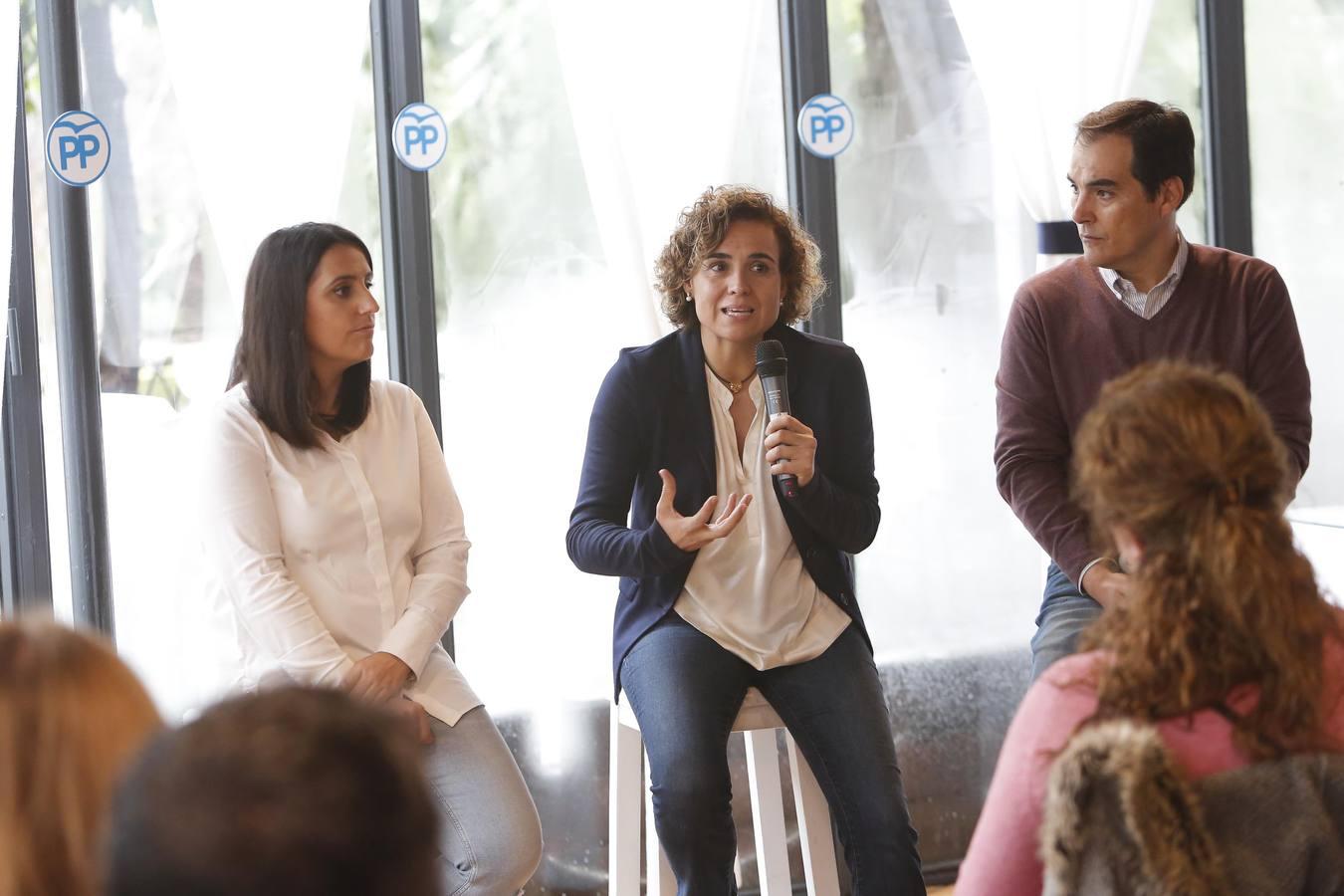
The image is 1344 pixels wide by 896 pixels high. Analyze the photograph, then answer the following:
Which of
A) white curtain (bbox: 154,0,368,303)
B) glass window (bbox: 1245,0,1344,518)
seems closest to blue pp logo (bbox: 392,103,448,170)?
white curtain (bbox: 154,0,368,303)

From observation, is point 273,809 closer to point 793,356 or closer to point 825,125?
point 793,356

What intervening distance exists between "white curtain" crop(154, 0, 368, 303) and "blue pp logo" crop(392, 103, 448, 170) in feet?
0.37

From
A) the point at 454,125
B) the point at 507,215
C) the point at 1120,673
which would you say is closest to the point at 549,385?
the point at 507,215

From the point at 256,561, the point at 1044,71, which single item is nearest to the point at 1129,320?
the point at 1044,71

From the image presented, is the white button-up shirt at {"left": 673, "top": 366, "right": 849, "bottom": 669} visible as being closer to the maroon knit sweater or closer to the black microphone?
the black microphone

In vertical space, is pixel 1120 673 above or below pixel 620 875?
above

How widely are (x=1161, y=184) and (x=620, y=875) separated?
165 centimetres

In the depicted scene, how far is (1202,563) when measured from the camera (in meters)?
1.24

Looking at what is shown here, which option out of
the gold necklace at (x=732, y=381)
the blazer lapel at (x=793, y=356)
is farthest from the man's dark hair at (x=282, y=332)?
the blazer lapel at (x=793, y=356)

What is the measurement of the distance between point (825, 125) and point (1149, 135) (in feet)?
2.75

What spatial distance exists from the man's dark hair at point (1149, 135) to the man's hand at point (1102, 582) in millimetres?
730

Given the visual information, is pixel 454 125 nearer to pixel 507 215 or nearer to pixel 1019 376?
pixel 507 215

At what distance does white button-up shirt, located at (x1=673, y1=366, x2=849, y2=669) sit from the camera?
7.95ft

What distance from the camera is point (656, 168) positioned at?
306 centimetres
